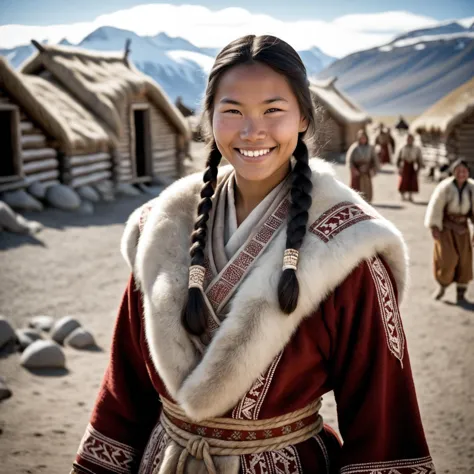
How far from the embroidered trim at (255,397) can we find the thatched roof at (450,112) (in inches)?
649

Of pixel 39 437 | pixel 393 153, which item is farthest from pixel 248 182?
pixel 393 153

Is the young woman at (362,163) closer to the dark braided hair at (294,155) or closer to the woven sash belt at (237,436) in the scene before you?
the dark braided hair at (294,155)

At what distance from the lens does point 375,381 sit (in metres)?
1.47

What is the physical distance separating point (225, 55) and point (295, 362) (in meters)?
0.83

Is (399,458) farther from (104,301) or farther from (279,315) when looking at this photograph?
(104,301)

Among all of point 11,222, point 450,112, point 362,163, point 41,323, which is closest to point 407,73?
point 450,112

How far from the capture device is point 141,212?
187 cm

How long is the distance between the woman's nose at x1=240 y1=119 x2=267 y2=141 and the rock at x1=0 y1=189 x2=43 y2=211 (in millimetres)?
9819

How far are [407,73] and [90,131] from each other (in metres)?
122

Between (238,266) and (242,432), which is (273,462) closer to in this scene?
(242,432)

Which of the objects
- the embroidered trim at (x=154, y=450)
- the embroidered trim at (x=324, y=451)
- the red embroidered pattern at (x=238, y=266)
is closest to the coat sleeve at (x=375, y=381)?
the embroidered trim at (x=324, y=451)

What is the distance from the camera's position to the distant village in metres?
11.5

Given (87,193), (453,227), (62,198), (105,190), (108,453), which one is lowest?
(105,190)

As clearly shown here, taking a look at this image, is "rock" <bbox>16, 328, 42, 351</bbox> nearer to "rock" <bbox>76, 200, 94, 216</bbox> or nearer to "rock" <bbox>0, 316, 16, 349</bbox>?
"rock" <bbox>0, 316, 16, 349</bbox>
